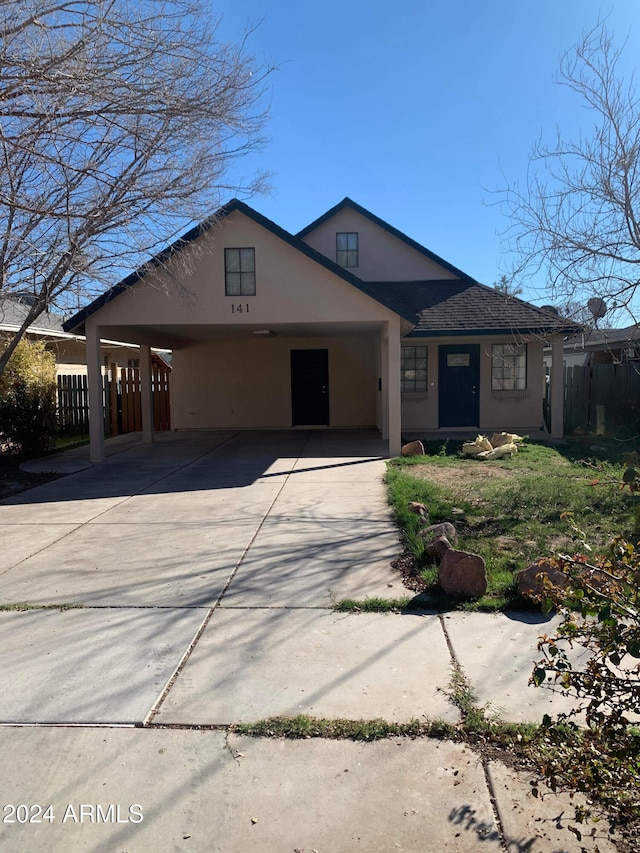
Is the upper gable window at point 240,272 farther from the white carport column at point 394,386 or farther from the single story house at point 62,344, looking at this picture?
the single story house at point 62,344

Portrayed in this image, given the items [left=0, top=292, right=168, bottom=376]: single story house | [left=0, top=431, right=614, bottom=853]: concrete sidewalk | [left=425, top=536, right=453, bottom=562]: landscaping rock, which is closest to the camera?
[left=0, top=431, right=614, bottom=853]: concrete sidewalk

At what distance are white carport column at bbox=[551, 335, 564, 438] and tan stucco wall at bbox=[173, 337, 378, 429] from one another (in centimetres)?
507

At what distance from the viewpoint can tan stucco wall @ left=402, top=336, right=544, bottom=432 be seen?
1728cm

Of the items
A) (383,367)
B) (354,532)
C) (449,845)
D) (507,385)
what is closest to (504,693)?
(449,845)

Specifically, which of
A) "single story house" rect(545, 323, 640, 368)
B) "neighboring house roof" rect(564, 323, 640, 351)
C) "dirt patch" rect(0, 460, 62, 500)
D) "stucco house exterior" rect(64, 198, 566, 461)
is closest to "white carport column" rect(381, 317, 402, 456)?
"stucco house exterior" rect(64, 198, 566, 461)

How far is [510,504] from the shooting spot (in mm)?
8336

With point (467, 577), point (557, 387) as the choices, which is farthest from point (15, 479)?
point (557, 387)

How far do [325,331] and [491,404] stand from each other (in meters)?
4.66

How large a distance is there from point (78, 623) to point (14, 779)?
1.87 m

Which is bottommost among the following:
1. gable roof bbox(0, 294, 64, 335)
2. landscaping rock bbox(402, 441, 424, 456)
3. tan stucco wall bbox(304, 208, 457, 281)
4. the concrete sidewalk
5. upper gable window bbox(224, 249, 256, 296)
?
the concrete sidewalk

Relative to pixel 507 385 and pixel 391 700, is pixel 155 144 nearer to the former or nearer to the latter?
pixel 391 700

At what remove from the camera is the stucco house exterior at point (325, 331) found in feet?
43.0

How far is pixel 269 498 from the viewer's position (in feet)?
31.2

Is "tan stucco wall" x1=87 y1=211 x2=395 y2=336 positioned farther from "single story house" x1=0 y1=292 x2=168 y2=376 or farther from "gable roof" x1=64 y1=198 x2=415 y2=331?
"single story house" x1=0 y1=292 x2=168 y2=376
